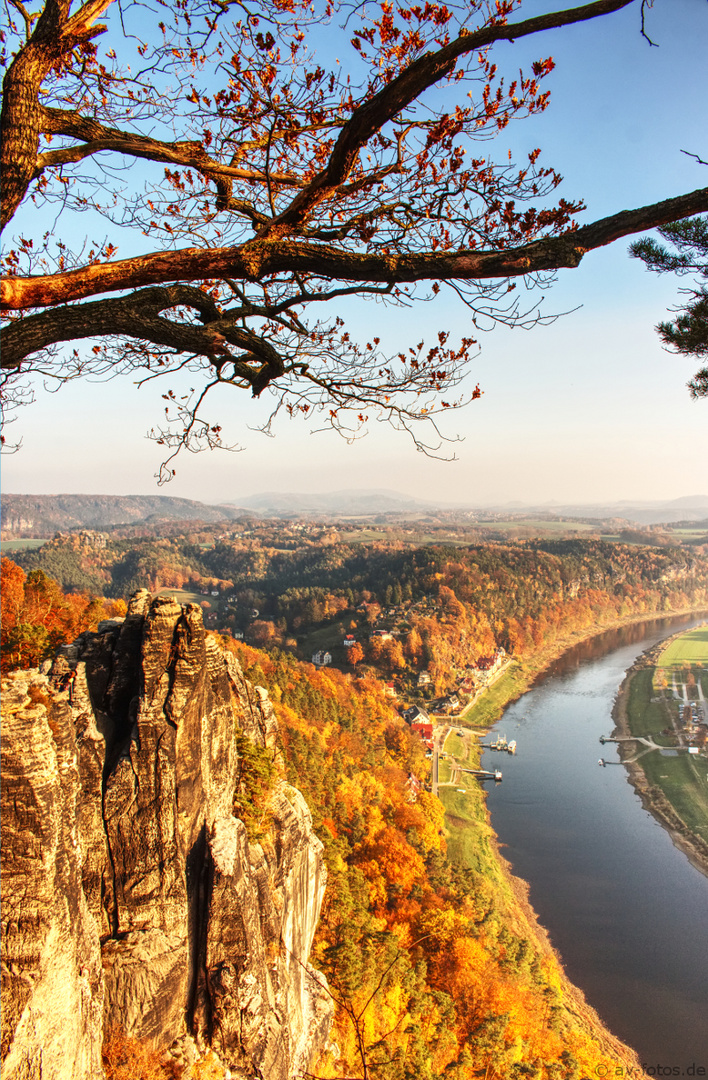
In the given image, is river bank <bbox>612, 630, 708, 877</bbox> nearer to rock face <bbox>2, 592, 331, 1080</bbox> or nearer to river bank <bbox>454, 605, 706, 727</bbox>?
river bank <bbox>454, 605, 706, 727</bbox>

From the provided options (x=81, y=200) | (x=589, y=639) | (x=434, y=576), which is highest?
(x=81, y=200)

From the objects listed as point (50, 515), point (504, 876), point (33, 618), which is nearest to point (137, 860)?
point (33, 618)

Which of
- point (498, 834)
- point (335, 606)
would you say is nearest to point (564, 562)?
point (335, 606)

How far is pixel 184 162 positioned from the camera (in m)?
3.88

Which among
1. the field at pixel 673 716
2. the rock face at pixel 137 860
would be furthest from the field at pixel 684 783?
the rock face at pixel 137 860

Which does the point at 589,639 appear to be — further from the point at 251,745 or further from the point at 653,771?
the point at 251,745

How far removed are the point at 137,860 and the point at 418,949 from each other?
15902mm

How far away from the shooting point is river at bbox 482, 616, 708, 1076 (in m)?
18.3

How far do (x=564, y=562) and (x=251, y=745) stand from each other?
89.8 m

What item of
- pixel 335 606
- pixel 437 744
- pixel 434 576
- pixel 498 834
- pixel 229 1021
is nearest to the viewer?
pixel 229 1021

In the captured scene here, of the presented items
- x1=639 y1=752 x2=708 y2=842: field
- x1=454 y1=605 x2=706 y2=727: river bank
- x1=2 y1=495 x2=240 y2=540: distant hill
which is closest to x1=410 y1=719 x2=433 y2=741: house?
x1=454 y1=605 x2=706 y2=727: river bank

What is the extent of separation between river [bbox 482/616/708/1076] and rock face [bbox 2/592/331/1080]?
16298 millimetres

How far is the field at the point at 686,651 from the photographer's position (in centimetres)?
5603

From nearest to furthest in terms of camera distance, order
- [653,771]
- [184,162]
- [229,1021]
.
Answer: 1. [184,162]
2. [229,1021]
3. [653,771]
